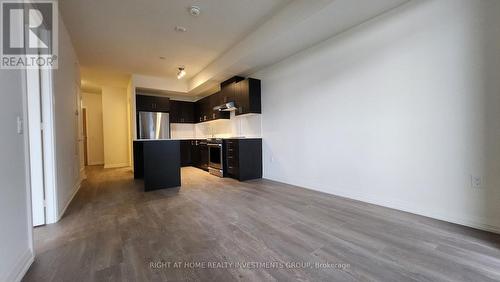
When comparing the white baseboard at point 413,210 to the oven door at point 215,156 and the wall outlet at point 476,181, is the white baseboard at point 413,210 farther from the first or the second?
the oven door at point 215,156

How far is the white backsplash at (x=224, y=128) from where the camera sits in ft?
16.6

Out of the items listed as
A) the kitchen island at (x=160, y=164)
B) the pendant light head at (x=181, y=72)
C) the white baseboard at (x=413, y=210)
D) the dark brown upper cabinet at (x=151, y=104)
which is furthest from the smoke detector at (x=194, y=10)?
the dark brown upper cabinet at (x=151, y=104)

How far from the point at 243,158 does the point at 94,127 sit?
20.6 ft

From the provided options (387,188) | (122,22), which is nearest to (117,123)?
(122,22)

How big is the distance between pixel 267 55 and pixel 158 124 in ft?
12.9

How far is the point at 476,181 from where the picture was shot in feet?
6.75

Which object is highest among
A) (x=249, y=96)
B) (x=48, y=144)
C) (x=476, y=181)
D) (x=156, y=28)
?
(x=156, y=28)

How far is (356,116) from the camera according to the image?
3.01 m

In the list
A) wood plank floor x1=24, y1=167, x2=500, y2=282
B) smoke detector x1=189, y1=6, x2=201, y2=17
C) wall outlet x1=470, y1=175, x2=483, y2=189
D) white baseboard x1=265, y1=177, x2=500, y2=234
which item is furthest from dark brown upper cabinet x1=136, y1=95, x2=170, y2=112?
wall outlet x1=470, y1=175, x2=483, y2=189

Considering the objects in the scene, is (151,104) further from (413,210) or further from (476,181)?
(476,181)

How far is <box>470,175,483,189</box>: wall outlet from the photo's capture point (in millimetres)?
2035

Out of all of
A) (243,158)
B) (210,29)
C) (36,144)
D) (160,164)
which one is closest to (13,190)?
(36,144)

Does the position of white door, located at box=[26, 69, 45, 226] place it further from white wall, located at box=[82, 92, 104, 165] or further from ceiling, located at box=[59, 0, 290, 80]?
white wall, located at box=[82, 92, 104, 165]

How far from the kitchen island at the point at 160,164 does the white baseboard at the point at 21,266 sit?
2.11m
